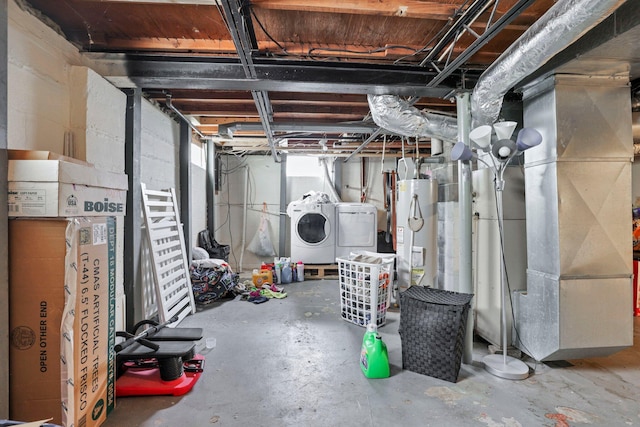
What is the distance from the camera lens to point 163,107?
10.3ft

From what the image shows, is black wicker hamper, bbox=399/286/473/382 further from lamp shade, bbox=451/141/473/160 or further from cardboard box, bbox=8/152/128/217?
cardboard box, bbox=8/152/128/217

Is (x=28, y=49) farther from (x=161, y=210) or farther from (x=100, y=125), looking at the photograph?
(x=161, y=210)

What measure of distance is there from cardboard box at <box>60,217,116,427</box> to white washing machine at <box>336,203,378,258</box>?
133 inches

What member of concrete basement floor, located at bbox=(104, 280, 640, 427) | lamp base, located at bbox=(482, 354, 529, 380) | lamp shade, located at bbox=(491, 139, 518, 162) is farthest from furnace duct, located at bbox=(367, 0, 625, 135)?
concrete basement floor, located at bbox=(104, 280, 640, 427)

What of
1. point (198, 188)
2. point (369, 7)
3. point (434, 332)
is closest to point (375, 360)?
point (434, 332)

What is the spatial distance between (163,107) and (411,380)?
3338 millimetres

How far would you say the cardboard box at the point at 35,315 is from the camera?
1.24m

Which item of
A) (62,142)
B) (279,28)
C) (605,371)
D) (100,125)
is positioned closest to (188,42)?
(279,28)

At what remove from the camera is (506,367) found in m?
1.96

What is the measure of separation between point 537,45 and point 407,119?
1.10m

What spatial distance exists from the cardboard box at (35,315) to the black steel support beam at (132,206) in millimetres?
1121

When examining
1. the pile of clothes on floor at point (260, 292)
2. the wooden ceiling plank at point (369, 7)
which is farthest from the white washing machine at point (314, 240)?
the wooden ceiling plank at point (369, 7)

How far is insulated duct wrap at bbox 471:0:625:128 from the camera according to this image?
123 centimetres

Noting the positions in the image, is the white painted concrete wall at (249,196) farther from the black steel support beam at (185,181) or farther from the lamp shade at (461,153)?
the lamp shade at (461,153)
